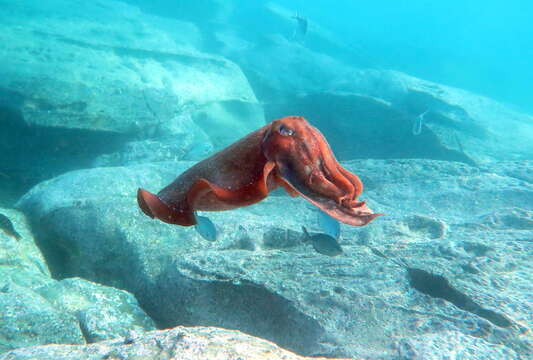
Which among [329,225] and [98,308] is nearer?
[98,308]

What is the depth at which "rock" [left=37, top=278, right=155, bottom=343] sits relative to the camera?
3404mm

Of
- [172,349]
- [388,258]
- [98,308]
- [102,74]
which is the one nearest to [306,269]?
[388,258]

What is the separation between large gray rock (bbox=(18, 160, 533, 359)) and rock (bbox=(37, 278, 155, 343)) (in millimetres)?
247

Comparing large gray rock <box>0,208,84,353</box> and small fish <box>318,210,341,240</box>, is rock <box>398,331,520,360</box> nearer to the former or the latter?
small fish <box>318,210,341,240</box>

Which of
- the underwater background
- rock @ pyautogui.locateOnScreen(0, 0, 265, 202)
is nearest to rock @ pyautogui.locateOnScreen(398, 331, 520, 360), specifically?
the underwater background

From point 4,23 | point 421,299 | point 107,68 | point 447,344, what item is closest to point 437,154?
point 421,299

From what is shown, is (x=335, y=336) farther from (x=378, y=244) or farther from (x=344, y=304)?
(x=378, y=244)

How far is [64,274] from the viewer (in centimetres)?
493

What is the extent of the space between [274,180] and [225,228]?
3.69 m

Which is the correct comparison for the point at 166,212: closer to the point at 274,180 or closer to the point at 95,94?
the point at 274,180

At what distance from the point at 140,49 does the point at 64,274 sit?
12.7m

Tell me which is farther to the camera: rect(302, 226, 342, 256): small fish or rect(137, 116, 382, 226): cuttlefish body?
rect(302, 226, 342, 256): small fish

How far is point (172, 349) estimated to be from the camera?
1.79 meters

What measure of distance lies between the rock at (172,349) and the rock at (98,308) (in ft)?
5.07
